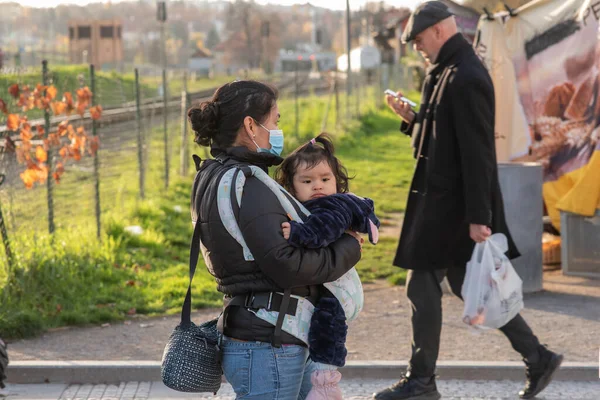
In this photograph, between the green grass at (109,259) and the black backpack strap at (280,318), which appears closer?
the black backpack strap at (280,318)

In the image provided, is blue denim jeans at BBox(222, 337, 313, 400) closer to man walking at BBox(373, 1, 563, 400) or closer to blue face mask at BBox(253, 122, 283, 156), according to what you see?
blue face mask at BBox(253, 122, 283, 156)

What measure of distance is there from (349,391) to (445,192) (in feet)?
4.14

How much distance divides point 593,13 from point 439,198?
16.5 feet

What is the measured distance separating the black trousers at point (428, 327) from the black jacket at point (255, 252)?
81.8 inches

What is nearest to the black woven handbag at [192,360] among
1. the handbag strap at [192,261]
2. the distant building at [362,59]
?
the handbag strap at [192,261]

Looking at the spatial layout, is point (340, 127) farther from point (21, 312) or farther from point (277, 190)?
point (277, 190)

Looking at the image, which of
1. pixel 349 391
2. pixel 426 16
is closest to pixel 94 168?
pixel 349 391

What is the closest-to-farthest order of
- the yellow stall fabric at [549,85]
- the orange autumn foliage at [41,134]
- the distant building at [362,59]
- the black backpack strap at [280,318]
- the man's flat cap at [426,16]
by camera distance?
1. the black backpack strap at [280,318]
2. the man's flat cap at [426,16]
3. the orange autumn foliage at [41,134]
4. the yellow stall fabric at [549,85]
5. the distant building at [362,59]

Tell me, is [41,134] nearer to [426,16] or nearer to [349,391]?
[349,391]

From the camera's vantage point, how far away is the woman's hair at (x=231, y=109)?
3180 millimetres

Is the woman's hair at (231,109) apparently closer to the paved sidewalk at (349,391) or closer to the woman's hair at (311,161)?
the woman's hair at (311,161)

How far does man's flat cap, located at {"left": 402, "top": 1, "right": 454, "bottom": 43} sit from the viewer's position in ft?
16.8

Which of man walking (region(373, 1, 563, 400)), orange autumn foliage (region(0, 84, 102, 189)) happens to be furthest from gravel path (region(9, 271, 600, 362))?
orange autumn foliage (region(0, 84, 102, 189))

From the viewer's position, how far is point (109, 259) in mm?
8898
